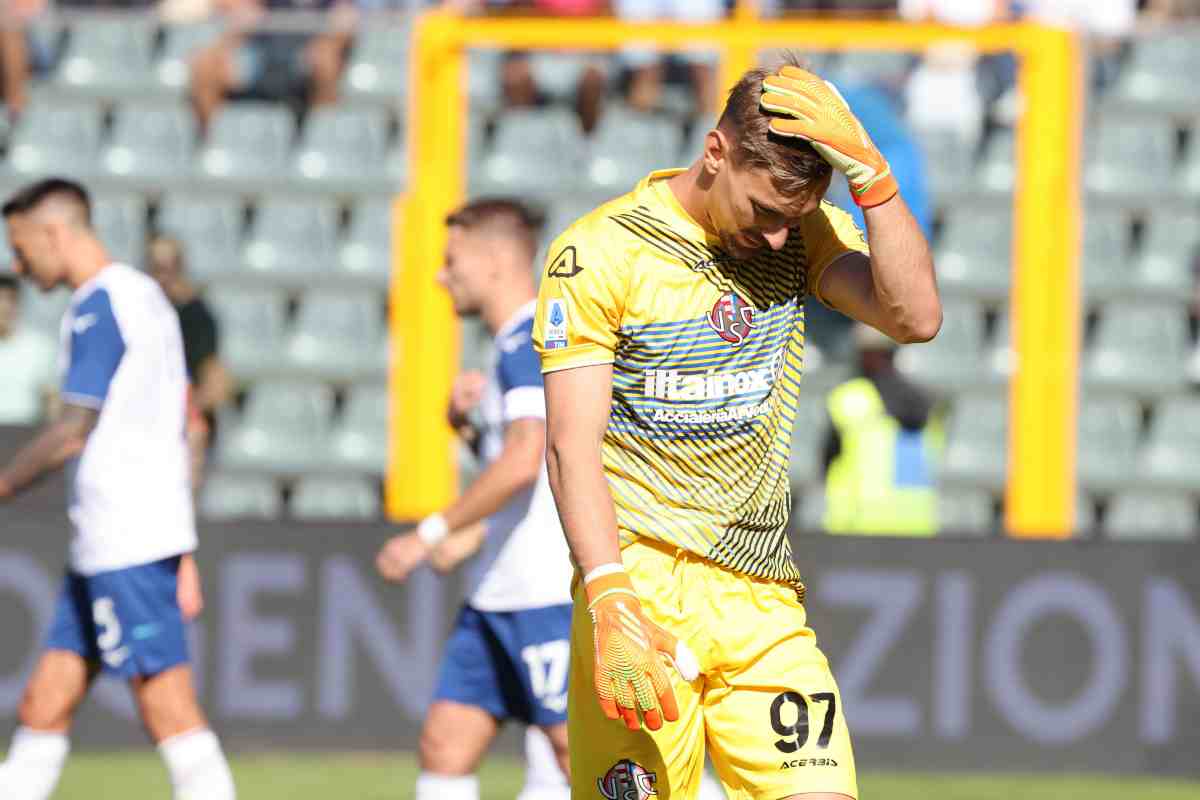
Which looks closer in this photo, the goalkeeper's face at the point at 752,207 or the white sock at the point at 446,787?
the goalkeeper's face at the point at 752,207

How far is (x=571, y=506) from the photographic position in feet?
13.7

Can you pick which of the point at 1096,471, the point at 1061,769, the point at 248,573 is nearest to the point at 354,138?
the point at 248,573

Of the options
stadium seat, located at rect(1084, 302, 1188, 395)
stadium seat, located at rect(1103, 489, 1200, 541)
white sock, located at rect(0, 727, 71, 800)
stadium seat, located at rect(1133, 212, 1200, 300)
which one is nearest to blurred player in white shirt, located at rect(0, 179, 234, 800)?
white sock, located at rect(0, 727, 71, 800)

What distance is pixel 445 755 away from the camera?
20.5ft

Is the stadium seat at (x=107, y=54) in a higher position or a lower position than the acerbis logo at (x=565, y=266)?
higher

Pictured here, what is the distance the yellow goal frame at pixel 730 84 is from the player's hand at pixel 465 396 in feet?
10.7

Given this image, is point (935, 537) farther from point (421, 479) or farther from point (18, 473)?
point (18, 473)

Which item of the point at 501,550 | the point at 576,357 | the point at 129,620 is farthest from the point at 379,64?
the point at 576,357

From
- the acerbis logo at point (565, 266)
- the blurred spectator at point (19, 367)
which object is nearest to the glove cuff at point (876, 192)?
the acerbis logo at point (565, 266)

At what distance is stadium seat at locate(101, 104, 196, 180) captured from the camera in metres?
12.6

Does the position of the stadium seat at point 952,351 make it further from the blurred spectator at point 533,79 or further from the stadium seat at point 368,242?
the stadium seat at point 368,242

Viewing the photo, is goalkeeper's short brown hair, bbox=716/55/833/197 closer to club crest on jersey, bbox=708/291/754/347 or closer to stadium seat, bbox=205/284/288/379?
club crest on jersey, bbox=708/291/754/347

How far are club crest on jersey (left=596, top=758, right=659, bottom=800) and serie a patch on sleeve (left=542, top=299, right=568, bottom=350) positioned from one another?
90 cm

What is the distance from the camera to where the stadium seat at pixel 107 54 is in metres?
13.2
